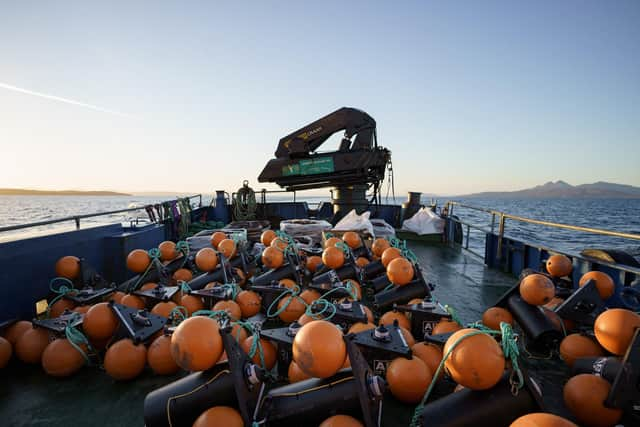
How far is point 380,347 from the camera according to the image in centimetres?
273

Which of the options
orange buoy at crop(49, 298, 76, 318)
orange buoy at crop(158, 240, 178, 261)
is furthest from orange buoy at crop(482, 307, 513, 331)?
orange buoy at crop(49, 298, 76, 318)

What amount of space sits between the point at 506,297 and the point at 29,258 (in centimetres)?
659

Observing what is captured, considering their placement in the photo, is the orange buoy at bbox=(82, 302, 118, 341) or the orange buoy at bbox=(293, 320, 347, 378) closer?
the orange buoy at bbox=(293, 320, 347, 378)

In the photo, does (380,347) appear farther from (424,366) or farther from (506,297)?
(506,297)

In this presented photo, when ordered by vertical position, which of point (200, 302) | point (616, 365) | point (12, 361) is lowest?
point (12, 361)

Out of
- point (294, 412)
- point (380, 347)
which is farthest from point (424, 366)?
point (294, 412)

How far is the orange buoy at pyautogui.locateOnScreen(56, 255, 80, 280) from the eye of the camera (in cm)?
445

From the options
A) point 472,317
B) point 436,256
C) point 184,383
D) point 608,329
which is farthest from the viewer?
point 436,256

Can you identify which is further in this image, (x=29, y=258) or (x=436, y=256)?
(x=436, y=256)

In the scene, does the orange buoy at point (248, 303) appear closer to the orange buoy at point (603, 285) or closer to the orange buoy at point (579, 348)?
the orange buoy at point (579, 348)

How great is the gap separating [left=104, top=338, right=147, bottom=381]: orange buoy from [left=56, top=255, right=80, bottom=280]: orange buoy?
2.11 metres

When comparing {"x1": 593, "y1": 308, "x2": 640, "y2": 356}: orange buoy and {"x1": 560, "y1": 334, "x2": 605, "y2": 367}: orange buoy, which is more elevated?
{"x1": 593, "y1": 308, "x2": 640, "y2": 356}: orange buoy

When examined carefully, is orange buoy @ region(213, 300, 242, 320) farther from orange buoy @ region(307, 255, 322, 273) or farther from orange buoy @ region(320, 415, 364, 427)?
orange buoy @ region(320, 415, 364, 427)

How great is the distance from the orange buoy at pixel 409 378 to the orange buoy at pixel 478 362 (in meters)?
0.68
